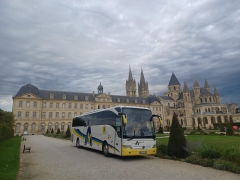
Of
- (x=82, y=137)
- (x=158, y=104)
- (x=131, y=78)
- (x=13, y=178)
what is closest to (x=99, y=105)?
(x=158, y=104)

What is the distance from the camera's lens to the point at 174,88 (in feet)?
297

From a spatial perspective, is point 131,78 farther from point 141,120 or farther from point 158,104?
point 141,120

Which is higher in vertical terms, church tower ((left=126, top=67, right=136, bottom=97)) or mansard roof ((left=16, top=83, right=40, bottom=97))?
church tower ((left=126, top=67, right=136, bottom=97))

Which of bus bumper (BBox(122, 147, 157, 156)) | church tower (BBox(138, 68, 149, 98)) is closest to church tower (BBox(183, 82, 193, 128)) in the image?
church tower (BBox(138, 68, 149, 98))

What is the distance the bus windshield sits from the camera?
33.3 feet

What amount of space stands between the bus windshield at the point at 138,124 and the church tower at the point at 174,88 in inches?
3207

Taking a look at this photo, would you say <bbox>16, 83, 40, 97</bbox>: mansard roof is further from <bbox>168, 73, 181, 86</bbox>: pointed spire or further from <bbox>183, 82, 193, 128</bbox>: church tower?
<bbox>168, 73, 181, 86</bbox>: pointed spire

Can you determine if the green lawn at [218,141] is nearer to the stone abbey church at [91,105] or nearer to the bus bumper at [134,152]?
the bus bumper at [134,152]

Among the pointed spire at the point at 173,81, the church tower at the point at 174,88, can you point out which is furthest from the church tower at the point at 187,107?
the pointed spire at the point at 173,81

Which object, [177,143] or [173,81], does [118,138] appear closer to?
[177,143]

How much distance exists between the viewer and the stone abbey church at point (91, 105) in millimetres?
51344

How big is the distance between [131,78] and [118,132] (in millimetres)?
84210

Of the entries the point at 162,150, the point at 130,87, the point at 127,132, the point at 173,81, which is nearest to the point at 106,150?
the point at 127,132

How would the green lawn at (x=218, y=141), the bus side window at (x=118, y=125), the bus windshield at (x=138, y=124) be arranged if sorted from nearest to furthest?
the bus windshield at (x=138, y=124) < the bus side window at (x=118, y=125) < the green lawn at (x=218, y=141)
